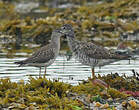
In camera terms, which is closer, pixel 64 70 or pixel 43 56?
pixel 43 56

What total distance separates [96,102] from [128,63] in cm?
607

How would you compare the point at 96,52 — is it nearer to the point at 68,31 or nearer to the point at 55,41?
the point at 68,31

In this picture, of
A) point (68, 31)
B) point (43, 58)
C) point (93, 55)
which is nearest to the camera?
point (93, 55)

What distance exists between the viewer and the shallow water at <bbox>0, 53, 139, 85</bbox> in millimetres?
11781

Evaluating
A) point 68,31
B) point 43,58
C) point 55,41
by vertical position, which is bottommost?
point 43,58

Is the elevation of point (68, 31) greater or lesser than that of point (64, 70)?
greater

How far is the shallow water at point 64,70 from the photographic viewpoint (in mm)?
11781

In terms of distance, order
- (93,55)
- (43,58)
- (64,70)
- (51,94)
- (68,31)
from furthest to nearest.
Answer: (64,70), (68,31), (43,58), (93,55), (51,94)

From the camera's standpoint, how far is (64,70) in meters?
13.0

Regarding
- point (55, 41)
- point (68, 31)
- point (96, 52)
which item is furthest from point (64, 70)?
point (96, 52)

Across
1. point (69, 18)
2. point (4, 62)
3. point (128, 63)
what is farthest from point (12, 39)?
point (128, 63)

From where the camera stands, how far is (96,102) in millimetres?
8414

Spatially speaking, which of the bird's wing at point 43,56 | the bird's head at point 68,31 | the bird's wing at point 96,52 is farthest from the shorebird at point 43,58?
the bird's wing at point 96,52

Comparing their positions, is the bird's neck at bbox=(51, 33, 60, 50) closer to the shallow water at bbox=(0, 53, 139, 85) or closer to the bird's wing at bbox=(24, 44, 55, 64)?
the bird's wing at bbox=(24, 44, 55, 64)
